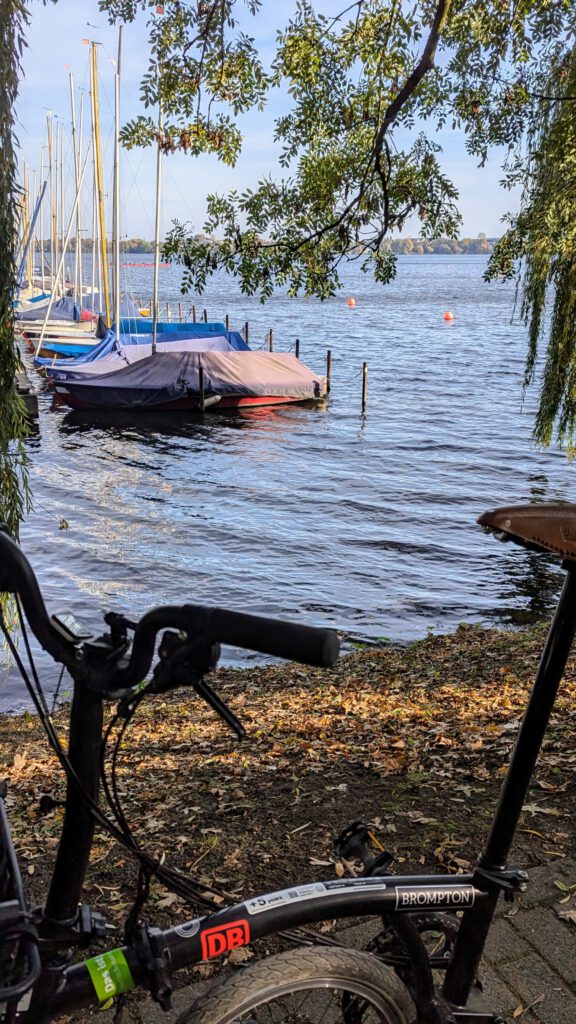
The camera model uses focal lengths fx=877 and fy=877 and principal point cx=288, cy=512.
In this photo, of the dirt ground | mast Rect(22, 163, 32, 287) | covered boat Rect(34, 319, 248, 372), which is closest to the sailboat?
covered boat Rect(34, 319, 248, 372)

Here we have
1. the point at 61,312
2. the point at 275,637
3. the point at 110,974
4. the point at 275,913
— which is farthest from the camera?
the point at 61,312

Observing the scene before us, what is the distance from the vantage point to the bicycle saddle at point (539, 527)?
2.37m

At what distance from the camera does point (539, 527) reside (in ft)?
7.82

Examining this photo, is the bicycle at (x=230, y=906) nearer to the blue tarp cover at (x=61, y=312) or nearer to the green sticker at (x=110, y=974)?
the green sticker at (x=110, y=974)

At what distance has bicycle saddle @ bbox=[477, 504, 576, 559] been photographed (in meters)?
2.37

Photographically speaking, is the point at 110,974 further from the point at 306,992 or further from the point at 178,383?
the point at 178,383

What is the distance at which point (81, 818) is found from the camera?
2.03 m

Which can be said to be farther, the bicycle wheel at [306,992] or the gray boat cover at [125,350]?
the gray boat cover at [125,350]

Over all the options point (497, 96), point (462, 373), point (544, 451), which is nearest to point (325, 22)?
point (497, 96)

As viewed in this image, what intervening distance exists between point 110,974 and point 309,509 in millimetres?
20847

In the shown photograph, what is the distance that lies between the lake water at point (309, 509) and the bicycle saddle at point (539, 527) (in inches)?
367

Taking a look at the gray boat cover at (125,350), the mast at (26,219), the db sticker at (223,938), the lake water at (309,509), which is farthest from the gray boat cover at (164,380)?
the db sticker at (223,938)

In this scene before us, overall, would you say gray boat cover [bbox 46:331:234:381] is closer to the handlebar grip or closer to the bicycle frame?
the bicycle frame

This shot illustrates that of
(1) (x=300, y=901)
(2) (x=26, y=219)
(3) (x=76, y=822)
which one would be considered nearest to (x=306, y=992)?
(1) (x=300, y=901)
